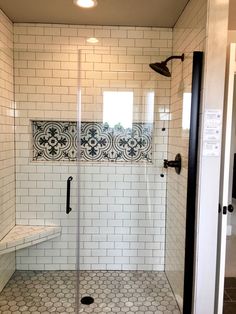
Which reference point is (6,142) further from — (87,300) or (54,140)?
(87,300)

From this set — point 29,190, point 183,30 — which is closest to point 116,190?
point 29,190

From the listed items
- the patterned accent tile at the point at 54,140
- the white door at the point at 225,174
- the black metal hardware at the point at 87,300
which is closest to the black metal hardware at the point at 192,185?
the white door at the point at 225,174

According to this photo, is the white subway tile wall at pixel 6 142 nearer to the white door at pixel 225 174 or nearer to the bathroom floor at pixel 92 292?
the bathroom floor at pixel 92 292

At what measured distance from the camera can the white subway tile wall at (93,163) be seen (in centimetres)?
271

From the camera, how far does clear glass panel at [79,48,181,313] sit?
2.73 m

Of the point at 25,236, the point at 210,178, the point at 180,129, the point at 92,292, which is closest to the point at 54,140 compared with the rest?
the point at 25,236

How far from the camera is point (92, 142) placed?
2.80m

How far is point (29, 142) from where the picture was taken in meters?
2.77

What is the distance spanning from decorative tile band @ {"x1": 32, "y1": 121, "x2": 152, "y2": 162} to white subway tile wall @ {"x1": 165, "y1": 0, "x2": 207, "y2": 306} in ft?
0.98

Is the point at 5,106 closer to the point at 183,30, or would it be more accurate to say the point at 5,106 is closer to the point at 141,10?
the point at 141,10

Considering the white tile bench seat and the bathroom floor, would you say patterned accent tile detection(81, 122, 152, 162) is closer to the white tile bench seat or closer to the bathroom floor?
the white tile bench seat

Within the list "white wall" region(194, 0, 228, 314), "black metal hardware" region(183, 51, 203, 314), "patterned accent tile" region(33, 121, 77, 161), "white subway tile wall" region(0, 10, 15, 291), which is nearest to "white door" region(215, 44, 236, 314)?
"white wall" region(194, 0, 228, 314)

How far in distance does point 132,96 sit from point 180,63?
58 cm

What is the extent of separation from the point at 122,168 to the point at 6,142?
1.12m
